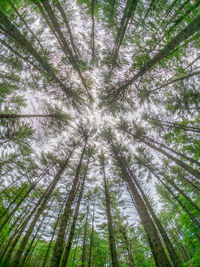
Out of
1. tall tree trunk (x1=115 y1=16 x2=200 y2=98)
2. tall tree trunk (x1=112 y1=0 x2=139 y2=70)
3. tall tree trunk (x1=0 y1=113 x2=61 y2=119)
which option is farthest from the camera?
tall tree trunk (x1=0 y1=113 x2=61 y2=119)

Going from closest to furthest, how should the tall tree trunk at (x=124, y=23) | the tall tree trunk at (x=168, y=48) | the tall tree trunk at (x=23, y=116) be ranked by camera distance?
1. the tall tree trunk at (x=168, y=48)
2. the tall tree trunk at (x=124, y=23)
3. the tall tree trunk at (x=23, y=116)

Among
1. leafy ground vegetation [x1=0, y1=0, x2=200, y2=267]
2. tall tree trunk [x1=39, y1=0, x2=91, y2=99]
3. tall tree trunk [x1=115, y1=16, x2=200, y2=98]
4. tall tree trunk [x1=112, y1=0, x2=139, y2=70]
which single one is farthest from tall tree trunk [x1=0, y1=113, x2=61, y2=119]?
tall tree trunk [x1=112, y1=0, x2=139, y2=70]

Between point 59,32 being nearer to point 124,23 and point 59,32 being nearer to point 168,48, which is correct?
point 124,23

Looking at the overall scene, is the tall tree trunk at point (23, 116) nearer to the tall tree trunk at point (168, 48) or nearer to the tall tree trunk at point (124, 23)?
the tall tree trunk at point (168, 48)

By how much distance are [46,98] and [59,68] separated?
2.00 meters

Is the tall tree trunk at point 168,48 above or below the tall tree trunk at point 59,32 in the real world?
below

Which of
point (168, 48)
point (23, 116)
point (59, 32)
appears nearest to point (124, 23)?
point (168, 48)

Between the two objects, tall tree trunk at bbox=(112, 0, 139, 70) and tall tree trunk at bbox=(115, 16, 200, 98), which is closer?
tall tree trunk at bbox=(115, 16, 200, 98)

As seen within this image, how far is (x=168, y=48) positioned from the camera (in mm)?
3439

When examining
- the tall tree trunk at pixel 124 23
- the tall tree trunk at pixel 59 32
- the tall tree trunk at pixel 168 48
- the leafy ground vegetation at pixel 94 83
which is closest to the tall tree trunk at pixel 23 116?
the leafy ground vegetation at pixel 94 83

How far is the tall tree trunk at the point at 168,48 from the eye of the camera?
2933 mm

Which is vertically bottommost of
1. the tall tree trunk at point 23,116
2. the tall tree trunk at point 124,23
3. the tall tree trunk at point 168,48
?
the tall tree trunk at point 168,48

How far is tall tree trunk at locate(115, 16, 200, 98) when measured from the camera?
2933 mm

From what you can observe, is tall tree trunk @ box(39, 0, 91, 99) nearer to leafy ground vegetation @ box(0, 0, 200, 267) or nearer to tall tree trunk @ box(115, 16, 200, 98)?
leafy ground vegetation @ box(0, 0, 200, 267)
